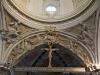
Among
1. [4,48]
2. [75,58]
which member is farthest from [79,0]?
[4,48]

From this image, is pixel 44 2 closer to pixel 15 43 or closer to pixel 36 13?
pixel 36 13

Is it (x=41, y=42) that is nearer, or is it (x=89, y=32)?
(x=89, y=32)

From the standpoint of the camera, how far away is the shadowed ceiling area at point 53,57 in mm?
16422

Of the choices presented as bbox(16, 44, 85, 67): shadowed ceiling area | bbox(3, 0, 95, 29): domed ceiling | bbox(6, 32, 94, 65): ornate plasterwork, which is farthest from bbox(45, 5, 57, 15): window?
bbox(16, 44, 85, 67): shadowed ceiling area

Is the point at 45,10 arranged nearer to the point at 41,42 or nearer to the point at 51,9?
the point at 51,9

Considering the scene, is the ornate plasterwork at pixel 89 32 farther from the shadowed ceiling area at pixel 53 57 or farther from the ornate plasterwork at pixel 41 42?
the shadowed ceiling area at pixel 53 57

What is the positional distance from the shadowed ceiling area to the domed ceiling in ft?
3.98

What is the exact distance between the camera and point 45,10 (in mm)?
17797

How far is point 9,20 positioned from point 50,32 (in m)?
2.04

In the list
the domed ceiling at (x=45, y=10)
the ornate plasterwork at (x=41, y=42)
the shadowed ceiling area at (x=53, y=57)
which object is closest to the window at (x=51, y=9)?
the domed ceiling at (x=45, y=10)

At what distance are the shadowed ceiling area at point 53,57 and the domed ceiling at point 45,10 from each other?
3.98 ft

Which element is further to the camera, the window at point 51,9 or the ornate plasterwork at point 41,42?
the window at point 51,9

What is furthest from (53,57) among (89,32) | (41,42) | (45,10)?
(89,32)

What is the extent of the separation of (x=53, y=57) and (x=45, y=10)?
101 inches
